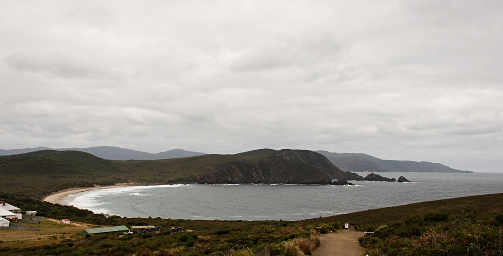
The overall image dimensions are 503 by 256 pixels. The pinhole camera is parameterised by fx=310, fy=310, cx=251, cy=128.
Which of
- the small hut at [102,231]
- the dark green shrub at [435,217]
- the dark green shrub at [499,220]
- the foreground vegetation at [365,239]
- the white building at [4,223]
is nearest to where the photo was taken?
the foreground vegetation at [365,239]

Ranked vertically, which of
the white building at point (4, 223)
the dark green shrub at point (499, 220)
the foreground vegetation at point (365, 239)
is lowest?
the white building at point (4, 223)

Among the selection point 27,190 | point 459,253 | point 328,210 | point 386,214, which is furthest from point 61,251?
point 27,190

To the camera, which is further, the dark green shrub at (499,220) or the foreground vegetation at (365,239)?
the dark green shrub at (499,220)

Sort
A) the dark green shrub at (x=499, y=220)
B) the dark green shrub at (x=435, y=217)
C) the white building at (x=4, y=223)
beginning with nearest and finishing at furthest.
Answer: the dark green shrub at (x=499, y=220) → the dark green shrub at (x=435, y=217) → the white building at (x=4, y=223)

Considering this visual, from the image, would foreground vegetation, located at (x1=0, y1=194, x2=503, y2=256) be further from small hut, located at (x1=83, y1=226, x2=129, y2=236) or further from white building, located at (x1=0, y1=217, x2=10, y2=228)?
white building, located at (x1=0, y1=217, x2=10, y2=228)

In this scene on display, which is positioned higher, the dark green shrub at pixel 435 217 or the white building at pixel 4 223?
the dark green shrub at pixel 435 217

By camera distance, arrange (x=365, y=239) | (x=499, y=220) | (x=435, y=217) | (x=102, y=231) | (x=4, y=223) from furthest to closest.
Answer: (x=4, y=223) < (x=102, y=231) < (x=435, y=217) < (x=365, y=239) < (x=499, y=220)

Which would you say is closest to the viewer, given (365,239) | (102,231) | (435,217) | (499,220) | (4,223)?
(499,220)

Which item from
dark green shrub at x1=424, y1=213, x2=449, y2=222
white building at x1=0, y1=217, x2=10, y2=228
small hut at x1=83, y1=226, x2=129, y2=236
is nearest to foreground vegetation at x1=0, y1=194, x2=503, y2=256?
dark green shrub at x1=424, y1=213, x2=449, y2=222

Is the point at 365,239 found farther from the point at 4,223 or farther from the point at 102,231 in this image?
the point at 4,223

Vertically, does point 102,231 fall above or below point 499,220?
below

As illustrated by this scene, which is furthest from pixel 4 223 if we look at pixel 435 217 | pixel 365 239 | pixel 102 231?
pixel 435 217

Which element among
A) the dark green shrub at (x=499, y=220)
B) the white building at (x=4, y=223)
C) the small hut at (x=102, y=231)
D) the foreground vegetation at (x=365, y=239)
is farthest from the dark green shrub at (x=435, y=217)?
the white building at (x=4, y=223)

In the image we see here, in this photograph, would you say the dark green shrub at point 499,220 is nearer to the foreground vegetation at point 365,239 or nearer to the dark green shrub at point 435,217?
the foreground vegetation at point 365,239
